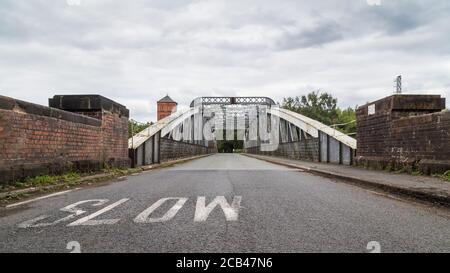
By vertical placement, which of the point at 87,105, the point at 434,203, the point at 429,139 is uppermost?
the point at 87,105

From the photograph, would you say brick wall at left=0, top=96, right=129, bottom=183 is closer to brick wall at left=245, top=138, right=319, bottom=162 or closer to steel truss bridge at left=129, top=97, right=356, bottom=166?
steel truss bridge at left=129, top=97, right=356, bottom=166

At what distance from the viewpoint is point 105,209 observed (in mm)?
4973

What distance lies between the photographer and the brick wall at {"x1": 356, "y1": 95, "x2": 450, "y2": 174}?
9.32m

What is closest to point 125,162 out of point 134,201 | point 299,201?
point 134,201

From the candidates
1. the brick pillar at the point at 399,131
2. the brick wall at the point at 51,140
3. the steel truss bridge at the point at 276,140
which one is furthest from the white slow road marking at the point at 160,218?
the steel truss bridge at the point at 276,140

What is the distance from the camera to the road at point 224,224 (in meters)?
3.16

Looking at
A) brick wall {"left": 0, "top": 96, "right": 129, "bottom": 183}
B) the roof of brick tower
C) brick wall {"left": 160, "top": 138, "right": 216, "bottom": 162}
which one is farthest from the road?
the roof of brick tower

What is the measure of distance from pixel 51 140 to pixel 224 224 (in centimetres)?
598

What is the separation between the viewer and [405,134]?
1098 cm

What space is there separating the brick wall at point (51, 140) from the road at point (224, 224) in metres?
1.63

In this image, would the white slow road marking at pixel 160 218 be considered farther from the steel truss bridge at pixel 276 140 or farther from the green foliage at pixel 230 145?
the green foliage at pixel 230 145
